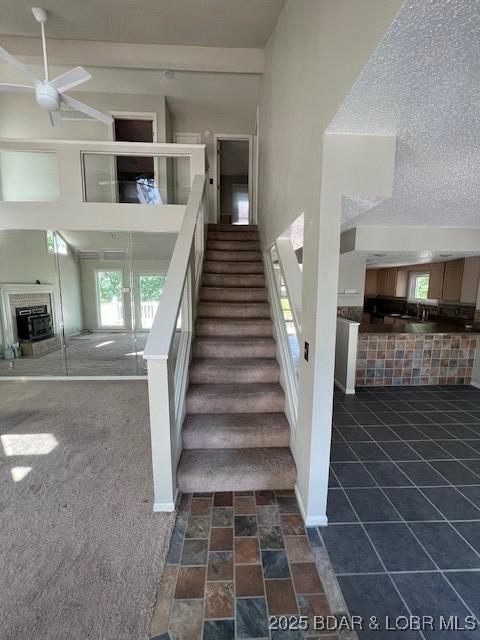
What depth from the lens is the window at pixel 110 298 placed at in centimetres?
469

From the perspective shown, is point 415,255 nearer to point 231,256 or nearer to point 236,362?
point 231,256

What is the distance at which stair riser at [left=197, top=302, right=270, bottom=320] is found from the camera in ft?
10.9

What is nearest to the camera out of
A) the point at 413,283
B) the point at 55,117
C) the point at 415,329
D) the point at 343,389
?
the point at 55,117

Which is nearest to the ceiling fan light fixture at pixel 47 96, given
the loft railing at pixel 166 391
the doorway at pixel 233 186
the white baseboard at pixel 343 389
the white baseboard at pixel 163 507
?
the loft railing at pixel 166 391

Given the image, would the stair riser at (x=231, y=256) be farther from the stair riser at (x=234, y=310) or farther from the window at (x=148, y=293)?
the stair riser at (x=234, y=310)

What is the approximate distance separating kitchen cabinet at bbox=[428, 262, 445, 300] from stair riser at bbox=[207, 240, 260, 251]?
3755 mm

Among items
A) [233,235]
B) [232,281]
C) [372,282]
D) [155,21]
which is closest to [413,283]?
[372,282]

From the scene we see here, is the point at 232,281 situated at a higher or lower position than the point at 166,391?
higher

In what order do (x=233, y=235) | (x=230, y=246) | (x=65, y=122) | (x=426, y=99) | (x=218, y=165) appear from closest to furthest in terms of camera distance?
(x=426, y=99)
(x=230, y=246)
(x=233, y=235)
(x=65, y=122)
(x=218, y=165)

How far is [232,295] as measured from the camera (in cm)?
355

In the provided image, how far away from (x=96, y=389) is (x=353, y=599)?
3585 millimetres

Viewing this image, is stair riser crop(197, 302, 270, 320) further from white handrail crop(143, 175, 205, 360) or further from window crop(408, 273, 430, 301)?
window crop(408, 273, 430, 301)

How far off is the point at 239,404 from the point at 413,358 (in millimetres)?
2943

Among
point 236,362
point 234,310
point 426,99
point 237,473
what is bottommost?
point 237,473
